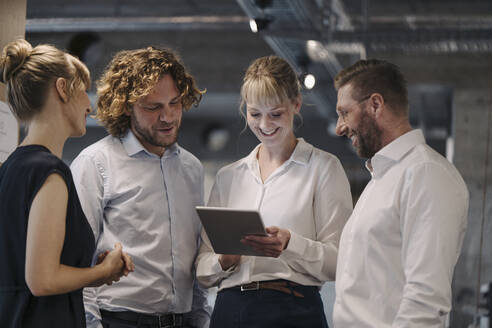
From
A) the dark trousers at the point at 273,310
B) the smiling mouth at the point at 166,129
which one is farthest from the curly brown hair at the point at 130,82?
the dark trousers at the point at 273,310

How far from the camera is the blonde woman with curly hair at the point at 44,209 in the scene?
1798 millimetres

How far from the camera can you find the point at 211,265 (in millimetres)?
2564

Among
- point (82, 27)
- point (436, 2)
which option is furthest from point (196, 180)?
point (436, 2)

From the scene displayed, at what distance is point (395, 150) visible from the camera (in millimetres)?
2172

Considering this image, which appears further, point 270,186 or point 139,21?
point 139,21

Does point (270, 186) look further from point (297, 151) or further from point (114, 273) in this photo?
point (114, 273)

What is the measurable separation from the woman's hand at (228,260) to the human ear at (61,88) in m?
0.89

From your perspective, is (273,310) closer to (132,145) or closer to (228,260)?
(228,260)

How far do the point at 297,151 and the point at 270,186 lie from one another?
0.18 m

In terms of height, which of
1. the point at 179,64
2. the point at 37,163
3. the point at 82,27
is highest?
the point at 82,27

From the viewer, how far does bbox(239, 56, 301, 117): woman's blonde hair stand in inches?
102

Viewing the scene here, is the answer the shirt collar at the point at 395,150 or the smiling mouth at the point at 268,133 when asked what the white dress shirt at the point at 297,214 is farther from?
the shirt collar at the point at 395,150

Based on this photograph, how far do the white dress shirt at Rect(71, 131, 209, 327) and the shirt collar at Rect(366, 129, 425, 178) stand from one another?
2.84 ft

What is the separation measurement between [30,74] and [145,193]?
0.80m
